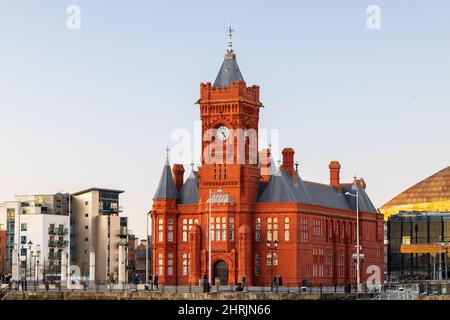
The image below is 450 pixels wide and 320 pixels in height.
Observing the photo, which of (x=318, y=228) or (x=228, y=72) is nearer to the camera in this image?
(x=228, y=72)

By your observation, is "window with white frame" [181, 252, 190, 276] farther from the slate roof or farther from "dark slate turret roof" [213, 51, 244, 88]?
"dark slate turret roof" [213, 51, 244, 88]

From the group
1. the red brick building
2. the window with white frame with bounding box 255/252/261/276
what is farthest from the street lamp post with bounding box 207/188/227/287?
the window with white frame with bounding box 255/252/261/276

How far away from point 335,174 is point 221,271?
32477 millimetres

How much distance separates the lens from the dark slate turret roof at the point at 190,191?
542ft

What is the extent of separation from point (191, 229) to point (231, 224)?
5.47 m

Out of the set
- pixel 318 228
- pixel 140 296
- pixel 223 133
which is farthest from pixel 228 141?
pixel 140 296

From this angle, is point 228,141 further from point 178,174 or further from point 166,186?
point 178,174

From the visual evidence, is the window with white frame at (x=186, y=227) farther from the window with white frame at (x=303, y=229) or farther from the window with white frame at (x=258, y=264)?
the window with white frame at (x=303, y=229)

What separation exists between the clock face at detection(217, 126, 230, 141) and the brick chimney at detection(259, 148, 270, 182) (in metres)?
9.82

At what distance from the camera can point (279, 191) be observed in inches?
6358

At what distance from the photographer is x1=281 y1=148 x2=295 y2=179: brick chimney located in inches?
6550

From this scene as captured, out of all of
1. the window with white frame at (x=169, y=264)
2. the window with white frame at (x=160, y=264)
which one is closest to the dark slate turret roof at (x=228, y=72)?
the window with white frame at (x=169, y=264)

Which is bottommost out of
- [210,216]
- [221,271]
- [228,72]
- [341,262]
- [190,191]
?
[221,271]
